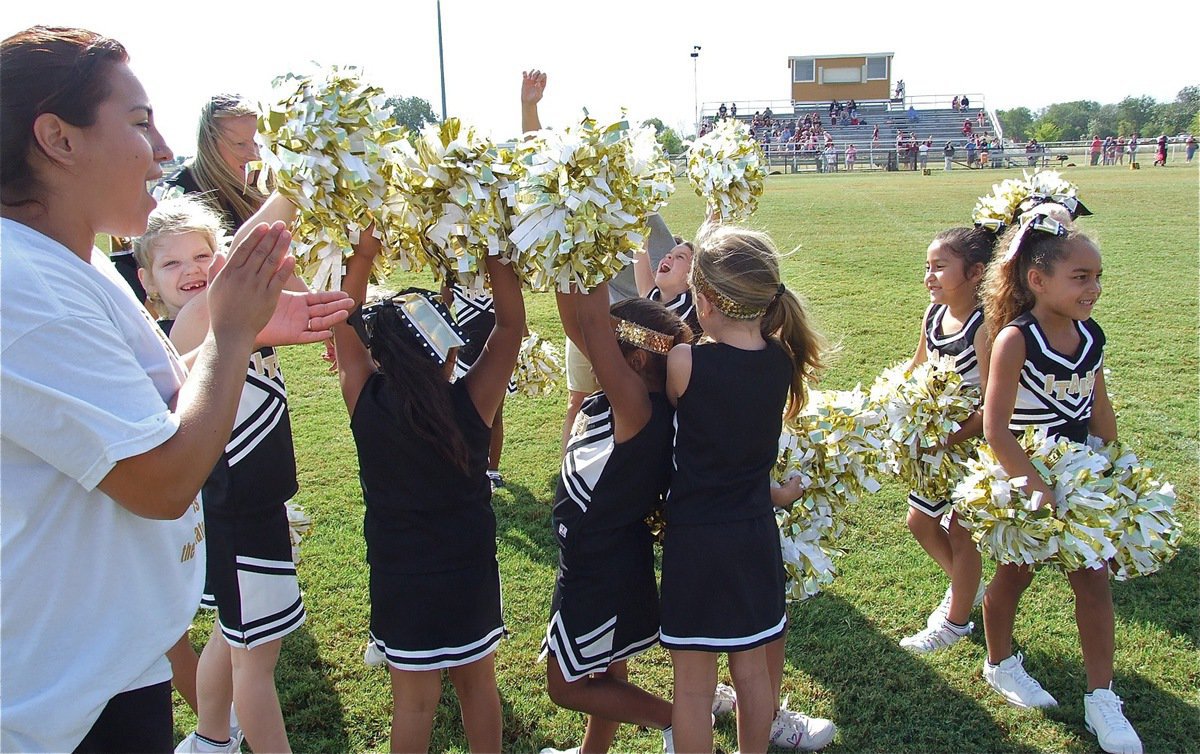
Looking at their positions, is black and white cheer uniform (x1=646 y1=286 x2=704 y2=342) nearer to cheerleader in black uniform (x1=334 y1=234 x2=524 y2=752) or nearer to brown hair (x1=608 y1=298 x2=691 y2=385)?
brown hair (x1=608 y1=298 x2=691 y2=385)

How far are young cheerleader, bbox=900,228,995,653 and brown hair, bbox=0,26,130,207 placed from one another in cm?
321

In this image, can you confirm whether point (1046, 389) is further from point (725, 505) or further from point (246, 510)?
point (246, 510)

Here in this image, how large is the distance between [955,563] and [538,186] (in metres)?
2.65

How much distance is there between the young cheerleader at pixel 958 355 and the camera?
3684mm

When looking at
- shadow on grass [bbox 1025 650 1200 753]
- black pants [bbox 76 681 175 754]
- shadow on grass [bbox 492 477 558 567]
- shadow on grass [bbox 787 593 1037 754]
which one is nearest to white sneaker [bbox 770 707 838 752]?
shadow on grass [bbox 787 593 1037 754]

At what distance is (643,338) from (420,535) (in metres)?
0.89

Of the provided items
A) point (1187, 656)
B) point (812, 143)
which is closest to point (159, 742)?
point (1187, 656)

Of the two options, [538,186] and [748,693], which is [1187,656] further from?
[538,186]

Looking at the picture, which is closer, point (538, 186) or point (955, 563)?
point (538, 186)

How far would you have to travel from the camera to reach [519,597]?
415 cm

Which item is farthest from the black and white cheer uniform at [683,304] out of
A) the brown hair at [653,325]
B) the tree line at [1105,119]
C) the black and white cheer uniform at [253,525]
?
the tree line at [1105,119]

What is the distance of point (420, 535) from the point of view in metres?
2.57

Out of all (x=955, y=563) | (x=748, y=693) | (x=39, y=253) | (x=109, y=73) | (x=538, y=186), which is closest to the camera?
(x=39, y=253)

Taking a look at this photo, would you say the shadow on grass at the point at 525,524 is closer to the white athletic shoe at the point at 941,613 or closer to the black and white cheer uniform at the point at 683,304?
the black and white cheer uniform at the point at 683,304
